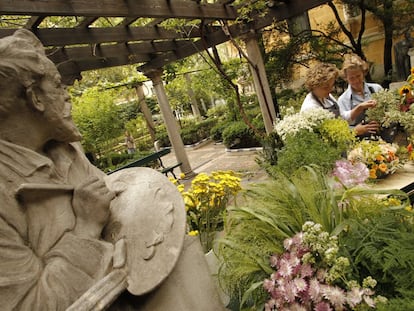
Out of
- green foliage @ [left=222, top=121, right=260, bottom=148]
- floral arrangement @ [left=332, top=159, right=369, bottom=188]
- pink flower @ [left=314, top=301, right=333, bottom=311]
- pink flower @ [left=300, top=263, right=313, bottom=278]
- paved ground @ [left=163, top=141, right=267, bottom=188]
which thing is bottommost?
paved ground @ [left=163, top=141, right=267, bottom=188]

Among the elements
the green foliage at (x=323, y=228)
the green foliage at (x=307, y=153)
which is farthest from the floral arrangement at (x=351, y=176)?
the green foliage at (x=307, y=153)

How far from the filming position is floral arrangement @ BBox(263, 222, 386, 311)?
1.00 m

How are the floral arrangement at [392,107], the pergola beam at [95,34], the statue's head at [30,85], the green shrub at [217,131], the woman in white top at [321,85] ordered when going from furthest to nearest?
the green shrub at [217,131] < the pergola beam at [95,34] < the woman in white top at [321,85] < the floral arrangement at [392,107] < the statue's head at [30,85]

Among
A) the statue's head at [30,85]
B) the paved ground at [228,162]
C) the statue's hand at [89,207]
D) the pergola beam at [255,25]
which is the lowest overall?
the paved ground at [228,162]

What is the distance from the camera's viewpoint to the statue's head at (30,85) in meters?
0.94

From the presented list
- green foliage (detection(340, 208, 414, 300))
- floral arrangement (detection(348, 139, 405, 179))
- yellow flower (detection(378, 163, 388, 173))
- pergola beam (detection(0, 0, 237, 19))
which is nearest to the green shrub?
pergola beam (detection(0, 0, 237, 19))

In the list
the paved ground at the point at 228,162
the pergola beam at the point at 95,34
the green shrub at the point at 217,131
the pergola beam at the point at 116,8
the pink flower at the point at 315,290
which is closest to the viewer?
the pink flower at the point at 315,290

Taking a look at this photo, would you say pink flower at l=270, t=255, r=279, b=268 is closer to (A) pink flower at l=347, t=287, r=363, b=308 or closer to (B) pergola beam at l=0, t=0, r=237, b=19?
(A) pink flower at l=347, t=287, r=363, b=308

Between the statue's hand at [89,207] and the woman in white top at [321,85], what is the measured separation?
7.98ft

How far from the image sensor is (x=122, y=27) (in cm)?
500

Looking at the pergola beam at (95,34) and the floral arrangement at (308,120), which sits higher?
the pergola beam at (95,34)

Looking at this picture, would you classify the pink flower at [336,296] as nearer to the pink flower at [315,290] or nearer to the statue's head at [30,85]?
the pink flower at [315,290]

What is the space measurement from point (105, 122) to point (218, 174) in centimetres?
904

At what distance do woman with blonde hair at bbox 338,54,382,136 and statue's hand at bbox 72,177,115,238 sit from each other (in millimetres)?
2649
